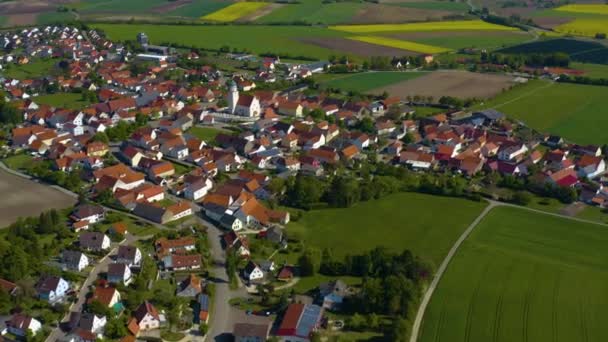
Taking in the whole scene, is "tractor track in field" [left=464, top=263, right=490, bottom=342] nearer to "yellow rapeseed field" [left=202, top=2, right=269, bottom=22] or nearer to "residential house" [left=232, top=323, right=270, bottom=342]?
"residential house" [left=232, top=323, right=270, bottom=342]

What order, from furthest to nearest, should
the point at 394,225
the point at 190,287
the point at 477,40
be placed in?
the point at 477,40
the point at 394,225
the point at 190,287

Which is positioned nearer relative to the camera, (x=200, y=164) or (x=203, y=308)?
(x=203, y=308)

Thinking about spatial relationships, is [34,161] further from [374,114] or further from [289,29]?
[289,29]

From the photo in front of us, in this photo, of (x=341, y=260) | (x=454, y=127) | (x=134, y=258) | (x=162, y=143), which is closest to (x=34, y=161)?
(x=162, y=143)

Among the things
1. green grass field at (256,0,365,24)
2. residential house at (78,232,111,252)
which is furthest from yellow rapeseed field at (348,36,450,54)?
residential house at (78,232,111,252)

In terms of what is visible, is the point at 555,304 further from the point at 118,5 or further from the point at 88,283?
the point at 118,5

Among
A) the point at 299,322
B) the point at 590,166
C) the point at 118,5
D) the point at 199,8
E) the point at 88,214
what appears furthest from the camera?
the point at 118,5

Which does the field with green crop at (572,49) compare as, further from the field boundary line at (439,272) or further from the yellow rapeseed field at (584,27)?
the field boundary line at (439,272)

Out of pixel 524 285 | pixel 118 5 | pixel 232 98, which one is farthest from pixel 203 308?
pixel 118 5
